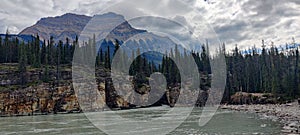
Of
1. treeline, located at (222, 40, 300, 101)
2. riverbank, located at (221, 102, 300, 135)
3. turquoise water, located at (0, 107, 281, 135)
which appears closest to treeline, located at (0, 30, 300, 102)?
treeline, located at (222, 40, 300, 101)

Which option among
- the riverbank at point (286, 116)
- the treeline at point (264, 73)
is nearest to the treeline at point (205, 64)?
the treeline at point (264, 73)

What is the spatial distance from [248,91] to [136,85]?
29.7 meters

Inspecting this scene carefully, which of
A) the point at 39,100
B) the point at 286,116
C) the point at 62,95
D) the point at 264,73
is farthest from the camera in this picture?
the point at 264,73

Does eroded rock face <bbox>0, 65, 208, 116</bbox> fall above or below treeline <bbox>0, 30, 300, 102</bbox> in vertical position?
below

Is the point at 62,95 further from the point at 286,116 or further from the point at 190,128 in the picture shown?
the point at 286,116

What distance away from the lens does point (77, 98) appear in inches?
2437

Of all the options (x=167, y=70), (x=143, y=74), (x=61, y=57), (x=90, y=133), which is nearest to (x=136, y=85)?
(x=143, y=74)

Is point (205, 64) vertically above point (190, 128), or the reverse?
point (205, 64)

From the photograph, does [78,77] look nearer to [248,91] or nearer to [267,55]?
[248,91]

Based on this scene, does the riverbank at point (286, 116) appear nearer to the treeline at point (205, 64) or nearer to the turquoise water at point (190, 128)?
the turquoise water at point (190, 128)

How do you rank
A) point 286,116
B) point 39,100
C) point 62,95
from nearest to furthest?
point 286,116, point 39,100, point 62,95

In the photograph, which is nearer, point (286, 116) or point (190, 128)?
point (190, 128)

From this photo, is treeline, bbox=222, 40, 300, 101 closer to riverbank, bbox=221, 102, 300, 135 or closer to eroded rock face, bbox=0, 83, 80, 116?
riverbank, bbox=221, 102, 300, 135

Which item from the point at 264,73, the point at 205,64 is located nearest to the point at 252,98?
the point at 264,73
